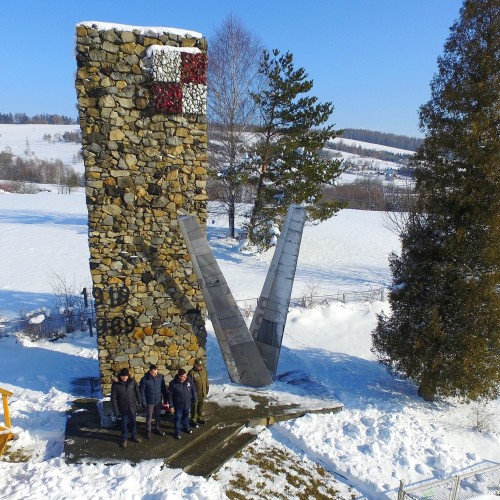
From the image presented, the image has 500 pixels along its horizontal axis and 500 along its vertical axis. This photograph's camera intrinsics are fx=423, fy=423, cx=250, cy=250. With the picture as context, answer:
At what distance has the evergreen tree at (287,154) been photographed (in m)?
18.9

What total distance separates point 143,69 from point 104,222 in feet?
8.73

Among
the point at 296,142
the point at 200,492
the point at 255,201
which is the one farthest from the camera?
the point at 255,201

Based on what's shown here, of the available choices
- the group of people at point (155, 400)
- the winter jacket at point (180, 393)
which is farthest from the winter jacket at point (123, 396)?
the winter jacket at point (180, 393)

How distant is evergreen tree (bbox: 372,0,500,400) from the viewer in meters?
7.90

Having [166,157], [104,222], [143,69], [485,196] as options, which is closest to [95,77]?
[143,69]

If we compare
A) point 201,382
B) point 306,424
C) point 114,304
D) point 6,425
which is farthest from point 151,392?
point 306,424

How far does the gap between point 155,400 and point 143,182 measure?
3.71 meters

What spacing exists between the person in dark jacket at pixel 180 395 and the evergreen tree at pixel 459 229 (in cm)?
472

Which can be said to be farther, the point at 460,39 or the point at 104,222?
the point at 460,39

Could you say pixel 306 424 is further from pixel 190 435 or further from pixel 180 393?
pixel 180 393

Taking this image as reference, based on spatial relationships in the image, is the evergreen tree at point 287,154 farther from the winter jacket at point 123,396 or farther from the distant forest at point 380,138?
A: the distant forest at point 380,138

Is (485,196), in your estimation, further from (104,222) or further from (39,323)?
(39,323)

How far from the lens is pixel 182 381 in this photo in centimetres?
689

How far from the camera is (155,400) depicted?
22.7 feet
